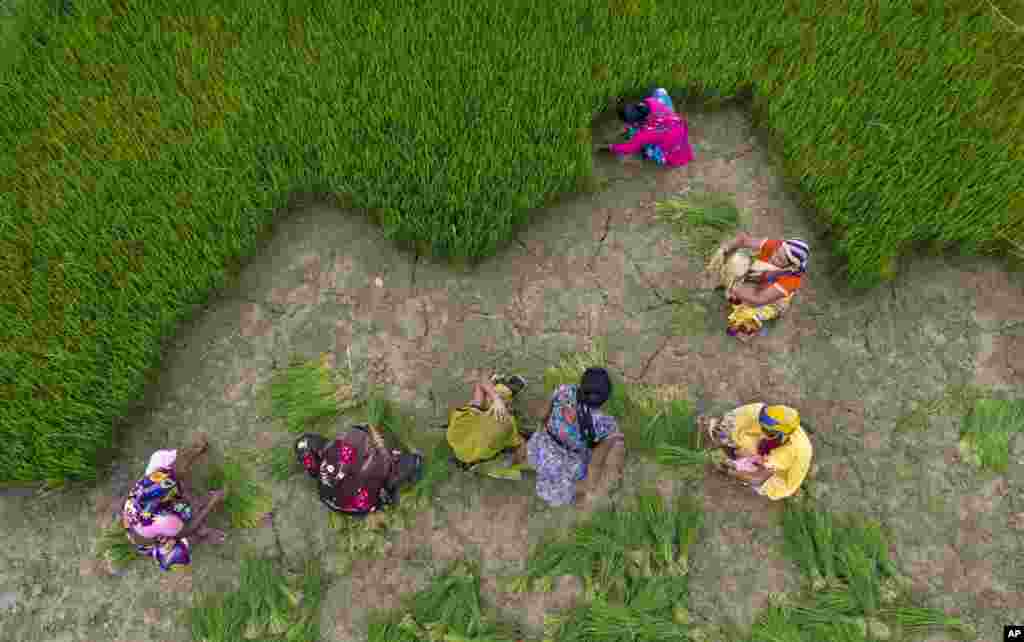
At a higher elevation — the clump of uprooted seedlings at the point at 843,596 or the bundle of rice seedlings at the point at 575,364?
the bundle of rice seedlings at the point at 575,364

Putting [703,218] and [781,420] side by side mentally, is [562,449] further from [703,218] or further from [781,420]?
[703,218]

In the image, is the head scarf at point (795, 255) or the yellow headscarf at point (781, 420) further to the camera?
the head scarf at point (795, 255)

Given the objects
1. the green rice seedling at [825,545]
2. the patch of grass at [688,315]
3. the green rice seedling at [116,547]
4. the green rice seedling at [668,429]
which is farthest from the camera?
the patch of grass at [688,315]

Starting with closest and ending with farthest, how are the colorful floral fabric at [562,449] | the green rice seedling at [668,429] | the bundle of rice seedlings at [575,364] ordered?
1. the colorful floral fabric at [562,449]
2. the green rice seedling at [668,429]
3. the bundle of rice seedlings at [575,364]

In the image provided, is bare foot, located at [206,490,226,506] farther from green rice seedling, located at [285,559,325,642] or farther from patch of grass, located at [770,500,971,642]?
patch of grass, located at [770,500,971,642]

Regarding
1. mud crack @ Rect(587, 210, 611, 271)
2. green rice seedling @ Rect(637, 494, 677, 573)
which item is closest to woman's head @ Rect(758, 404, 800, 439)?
green rice seedling @ Rect(637, 494, 677, 573)

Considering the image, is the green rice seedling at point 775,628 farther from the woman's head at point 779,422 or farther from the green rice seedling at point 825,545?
the woman's head at point 779,422

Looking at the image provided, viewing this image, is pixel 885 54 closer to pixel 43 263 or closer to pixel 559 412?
pixel 559 412

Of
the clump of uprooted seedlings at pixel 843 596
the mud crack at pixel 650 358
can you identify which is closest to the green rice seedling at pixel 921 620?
the clump of uprooted seedlings at pixel 843 596

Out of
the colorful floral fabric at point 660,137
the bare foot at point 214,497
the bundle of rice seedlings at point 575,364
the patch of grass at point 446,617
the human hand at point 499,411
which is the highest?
the colorful floral fabric at point 660,137
